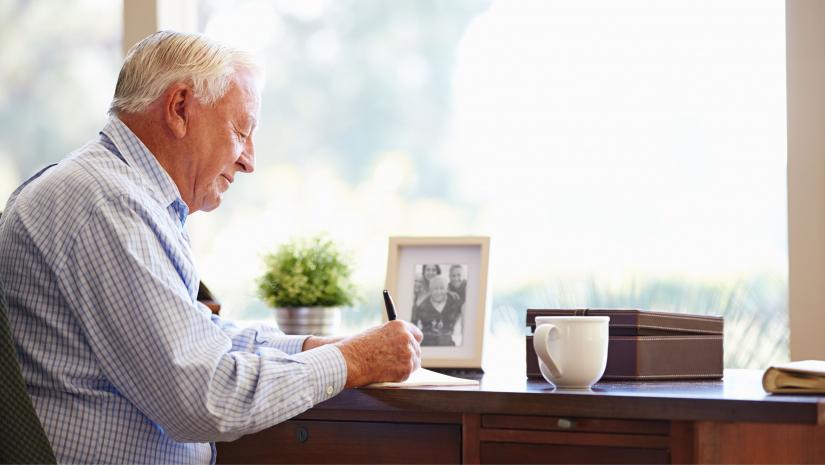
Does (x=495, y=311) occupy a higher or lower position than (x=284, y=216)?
lower

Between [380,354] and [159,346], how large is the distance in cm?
Answer: 37

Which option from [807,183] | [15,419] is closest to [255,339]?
[15,419]

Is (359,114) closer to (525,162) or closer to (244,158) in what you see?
(525,162)

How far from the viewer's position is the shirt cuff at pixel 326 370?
4.70 feet

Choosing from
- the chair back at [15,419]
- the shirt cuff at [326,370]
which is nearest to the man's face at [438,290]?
the shirt cuff at [326,370]

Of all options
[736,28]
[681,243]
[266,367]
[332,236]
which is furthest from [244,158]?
[736,28]

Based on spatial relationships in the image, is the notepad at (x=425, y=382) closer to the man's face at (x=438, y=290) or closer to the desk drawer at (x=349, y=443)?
the desk drawer at (x=349, y=443)

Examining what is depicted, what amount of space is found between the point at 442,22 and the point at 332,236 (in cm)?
66

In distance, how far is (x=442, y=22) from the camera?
8.14 feet

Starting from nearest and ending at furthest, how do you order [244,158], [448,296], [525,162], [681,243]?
[244,158]
[448,296]
[681,243]
[525,162]

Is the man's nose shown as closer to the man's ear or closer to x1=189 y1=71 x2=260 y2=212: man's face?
x1=189 y1=71 x2=260 y2=212: man's face

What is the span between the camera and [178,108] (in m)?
1.65

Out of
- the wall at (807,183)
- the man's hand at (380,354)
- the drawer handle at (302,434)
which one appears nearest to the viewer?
the man's hand at (380,354)

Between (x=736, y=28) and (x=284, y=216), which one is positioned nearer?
(x=736, y=28)
